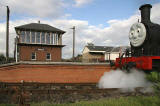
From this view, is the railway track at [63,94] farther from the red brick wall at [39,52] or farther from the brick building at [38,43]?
the brick building at [38,43]

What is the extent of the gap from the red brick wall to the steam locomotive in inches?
710

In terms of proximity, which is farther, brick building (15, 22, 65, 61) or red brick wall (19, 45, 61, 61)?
brick building (15, 22, 65, 61)

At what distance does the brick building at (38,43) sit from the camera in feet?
86.5

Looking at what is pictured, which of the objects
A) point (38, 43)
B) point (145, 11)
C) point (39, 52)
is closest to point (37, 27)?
point (38, 43)

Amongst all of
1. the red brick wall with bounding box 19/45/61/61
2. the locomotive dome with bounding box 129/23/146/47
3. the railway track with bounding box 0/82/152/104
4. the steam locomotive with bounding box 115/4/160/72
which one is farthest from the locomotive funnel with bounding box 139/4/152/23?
the red brick wall with bounding box 19/45/61/61

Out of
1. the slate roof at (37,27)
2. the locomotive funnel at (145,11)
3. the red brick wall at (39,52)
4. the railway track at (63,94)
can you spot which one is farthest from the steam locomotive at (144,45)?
the slate roof at (37,27)

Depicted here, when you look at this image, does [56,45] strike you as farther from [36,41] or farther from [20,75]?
[20,75]

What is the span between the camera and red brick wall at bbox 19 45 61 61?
26.1 meters

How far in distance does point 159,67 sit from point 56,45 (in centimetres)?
2039

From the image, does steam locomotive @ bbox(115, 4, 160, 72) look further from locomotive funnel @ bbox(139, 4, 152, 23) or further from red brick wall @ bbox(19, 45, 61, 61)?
red brick wall @ bbox(19, 45, 61, 61)

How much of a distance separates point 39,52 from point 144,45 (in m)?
19.8

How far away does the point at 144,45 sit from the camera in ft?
33.6

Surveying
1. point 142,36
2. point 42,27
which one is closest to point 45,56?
point 42,27

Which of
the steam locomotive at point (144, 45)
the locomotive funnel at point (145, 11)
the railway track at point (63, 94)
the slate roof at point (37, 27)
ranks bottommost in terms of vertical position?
the railway track at point (63, 94)
